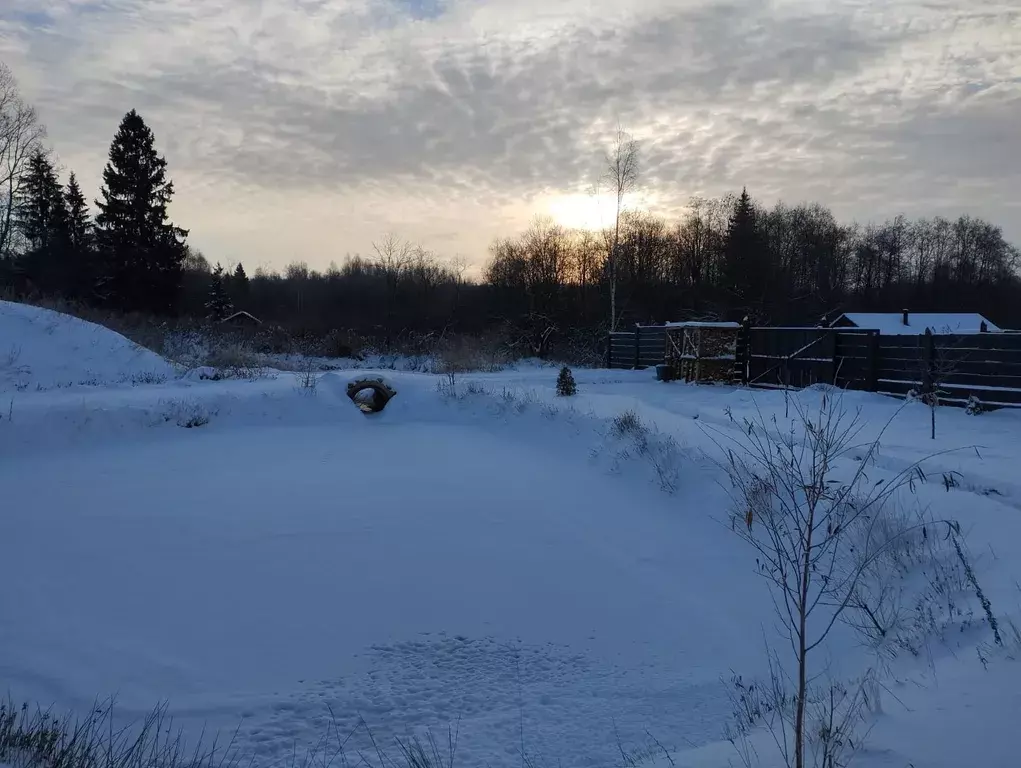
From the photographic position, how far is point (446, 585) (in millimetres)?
6840

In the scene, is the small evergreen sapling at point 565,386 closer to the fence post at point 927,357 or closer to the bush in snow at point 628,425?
the bush in snow at point 628,425

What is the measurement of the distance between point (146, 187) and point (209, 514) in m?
32.9

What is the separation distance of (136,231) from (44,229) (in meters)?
9.40

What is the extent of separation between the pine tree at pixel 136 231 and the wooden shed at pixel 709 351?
2729 centimetres

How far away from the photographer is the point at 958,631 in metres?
4.39

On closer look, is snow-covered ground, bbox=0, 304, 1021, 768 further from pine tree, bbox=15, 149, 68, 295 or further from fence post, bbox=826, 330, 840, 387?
pine tree, bbox=15, 149, 68, 295

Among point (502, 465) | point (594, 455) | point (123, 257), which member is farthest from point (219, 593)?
point (123, 257)

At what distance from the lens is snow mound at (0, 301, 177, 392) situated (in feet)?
50.8

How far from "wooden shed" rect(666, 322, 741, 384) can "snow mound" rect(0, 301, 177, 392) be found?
559 inches

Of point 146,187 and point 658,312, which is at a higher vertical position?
point 146,187

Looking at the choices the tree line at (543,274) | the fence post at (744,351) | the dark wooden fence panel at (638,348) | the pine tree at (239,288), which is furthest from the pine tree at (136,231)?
the fence post at (744,351)

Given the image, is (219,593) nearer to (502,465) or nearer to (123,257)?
(502,465)

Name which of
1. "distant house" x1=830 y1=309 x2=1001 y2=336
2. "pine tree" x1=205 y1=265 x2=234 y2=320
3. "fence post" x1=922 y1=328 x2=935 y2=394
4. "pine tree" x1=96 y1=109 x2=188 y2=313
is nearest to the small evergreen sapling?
"fence post" x1=922 y1=328 x2=935 y2=394

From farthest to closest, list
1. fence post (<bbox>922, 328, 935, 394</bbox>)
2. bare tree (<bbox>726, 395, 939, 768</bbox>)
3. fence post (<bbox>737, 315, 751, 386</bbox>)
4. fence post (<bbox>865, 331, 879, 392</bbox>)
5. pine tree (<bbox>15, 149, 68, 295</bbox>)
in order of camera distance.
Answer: pine tree (<bbox>15, 149, 68, 295</bbox>) → fence post (<bbox>737, 315, 751, 386</bbox>) → fence post (<bbox>865, 331, 879, 392</bbox>) → fence post (<bbox>922, 328, 935, 394</bbox>) → bare tree (<bbox>726, 395, 939, 768</bbox>)
